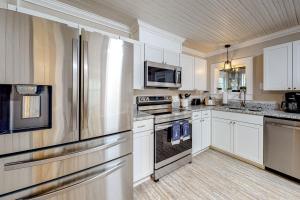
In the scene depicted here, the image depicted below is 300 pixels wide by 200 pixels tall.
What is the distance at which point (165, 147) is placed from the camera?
2.28m

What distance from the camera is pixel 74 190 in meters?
1.24

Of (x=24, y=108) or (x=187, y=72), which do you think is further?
(x=187, y=72)

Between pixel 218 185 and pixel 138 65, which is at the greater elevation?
pixel 138 65

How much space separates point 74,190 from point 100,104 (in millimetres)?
768

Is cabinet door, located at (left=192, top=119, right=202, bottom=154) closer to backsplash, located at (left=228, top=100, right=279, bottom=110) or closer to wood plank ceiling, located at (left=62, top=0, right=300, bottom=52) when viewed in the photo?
backsplash, located at (left=228, top=100, right=279, bottom=110)

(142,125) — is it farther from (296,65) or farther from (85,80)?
(296,65)

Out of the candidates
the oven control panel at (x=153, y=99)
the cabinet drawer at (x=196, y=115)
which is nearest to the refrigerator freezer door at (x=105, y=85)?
the oven control panel at (x=153, y=99)

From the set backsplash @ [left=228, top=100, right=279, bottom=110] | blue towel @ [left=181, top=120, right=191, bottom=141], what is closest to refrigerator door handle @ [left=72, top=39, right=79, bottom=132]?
blue towel @ [left=181, top=120, right=191, bottom=141]

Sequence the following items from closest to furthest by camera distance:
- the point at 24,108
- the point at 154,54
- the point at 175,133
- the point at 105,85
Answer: the point at 24,108
the point at 105,85
the point at 175,133
the point at 154,54

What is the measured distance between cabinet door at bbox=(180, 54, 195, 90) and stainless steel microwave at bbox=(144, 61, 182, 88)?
10.7 inches

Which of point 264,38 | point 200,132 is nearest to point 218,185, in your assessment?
point 200,132

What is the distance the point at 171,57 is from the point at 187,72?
61cm

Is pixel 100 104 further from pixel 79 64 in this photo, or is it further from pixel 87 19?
pixel 87 19

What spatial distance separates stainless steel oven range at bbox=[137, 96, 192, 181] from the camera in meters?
2.18
